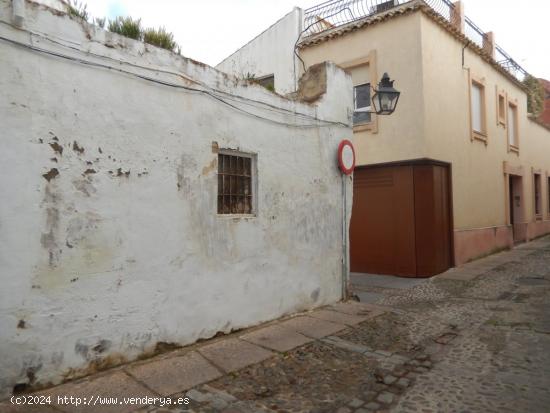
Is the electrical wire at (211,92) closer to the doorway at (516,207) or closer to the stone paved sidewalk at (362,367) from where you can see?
the stone paved sidewalk at (362,367)

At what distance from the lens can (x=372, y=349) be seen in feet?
15.5

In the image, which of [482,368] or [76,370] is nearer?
[76,370]

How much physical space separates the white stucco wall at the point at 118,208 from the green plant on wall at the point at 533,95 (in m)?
16.2

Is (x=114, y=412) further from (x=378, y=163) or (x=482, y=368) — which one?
(x=378, y=163)

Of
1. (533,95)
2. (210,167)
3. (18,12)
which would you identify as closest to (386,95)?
(210,167)

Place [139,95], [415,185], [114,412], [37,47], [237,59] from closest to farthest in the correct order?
1. [114,412]
2. [37,47]
3. [139,95]
4. [415,185]
5. [237,59]

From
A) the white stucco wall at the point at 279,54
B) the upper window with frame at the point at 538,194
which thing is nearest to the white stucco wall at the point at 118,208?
the white stucco wall at the point at 279,54

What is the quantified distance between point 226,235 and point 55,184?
1963 millimetres

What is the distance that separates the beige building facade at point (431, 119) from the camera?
933 cm

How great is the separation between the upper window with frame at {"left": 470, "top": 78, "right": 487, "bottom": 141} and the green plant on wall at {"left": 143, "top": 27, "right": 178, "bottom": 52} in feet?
30.4

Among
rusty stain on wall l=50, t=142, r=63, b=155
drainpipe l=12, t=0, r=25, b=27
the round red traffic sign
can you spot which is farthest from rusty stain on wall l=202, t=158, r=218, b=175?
the round red traffic sign

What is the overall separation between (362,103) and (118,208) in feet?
26.0

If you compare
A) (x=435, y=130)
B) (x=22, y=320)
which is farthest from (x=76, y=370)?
(x=435, y=130)

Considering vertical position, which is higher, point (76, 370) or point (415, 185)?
point (415, 185)
